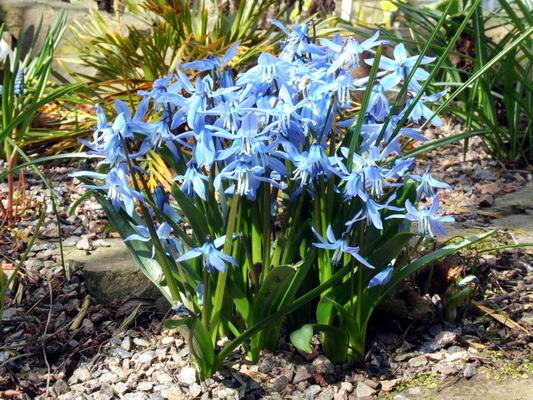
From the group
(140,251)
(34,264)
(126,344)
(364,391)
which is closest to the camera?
(364,391)

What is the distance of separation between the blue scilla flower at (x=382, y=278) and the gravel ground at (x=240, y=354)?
10.9 inches

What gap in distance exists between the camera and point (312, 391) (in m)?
2.01

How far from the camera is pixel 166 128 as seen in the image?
1.84m

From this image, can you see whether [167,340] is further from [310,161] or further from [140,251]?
[310,161]

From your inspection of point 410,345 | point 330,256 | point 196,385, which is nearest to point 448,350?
point 410,345

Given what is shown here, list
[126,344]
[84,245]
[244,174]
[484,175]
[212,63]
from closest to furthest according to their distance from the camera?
[244,174] → [212,63] → [126,344] → [84,245] → [484,175]

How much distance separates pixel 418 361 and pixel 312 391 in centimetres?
32

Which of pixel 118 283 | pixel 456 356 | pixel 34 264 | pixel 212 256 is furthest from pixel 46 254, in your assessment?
pixel 456 356

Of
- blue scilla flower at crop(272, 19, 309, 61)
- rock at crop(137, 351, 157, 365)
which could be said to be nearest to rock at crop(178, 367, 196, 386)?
rock at crop(137, 351, 157, 365)

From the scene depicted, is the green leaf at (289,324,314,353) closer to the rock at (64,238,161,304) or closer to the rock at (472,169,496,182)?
the rock at (64,238,161,304)

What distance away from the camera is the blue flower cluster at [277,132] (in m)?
1.73

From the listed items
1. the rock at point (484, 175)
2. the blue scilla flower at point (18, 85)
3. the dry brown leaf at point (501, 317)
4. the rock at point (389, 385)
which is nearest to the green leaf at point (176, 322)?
the rock at point (389, 385)

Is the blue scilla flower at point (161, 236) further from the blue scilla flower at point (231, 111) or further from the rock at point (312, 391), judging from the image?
the rock at point (312, 391)

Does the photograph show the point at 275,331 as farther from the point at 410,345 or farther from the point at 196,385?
the point at 410,345
